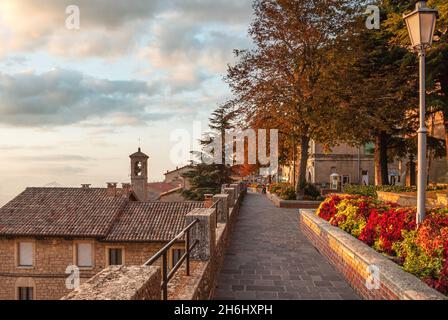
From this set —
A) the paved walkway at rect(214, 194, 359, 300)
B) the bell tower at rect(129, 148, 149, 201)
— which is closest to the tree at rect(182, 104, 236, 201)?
the bell tower at rect(129, 148, 149, 201)

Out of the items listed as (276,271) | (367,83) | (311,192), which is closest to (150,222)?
(311,192)

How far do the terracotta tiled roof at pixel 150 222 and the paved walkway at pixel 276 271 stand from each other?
1241 cm

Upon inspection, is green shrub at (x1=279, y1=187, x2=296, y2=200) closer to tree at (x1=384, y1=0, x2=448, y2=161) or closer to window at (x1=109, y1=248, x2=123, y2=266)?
tree at (x1=384, y1=0, x2=448, y2=161)

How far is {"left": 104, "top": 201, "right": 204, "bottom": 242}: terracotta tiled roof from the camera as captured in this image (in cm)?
2331

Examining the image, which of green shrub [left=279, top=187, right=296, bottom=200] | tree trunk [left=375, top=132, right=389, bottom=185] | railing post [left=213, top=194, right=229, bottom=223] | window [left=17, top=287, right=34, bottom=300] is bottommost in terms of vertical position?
window [left=17, top=287, right=34, bottom=300]

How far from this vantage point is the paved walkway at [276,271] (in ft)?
20.6

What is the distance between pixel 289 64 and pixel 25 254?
2200cm

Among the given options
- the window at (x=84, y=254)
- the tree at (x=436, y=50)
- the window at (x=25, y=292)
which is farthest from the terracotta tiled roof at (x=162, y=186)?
the tree at (x=436, y=50)

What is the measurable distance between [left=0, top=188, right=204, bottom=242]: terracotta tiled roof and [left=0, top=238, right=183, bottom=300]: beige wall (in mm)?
706

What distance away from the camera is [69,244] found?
2378cm

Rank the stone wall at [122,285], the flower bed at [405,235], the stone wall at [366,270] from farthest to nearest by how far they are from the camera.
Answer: the flower bed at [405,235] → the stone wall at [366,270] → the stone wall at [122,285]

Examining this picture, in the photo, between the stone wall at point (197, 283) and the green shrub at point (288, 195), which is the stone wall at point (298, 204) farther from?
the stone wall at point (197, 283)
